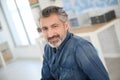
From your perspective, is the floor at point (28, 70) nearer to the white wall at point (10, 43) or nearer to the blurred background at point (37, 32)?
the blurred background at point (37, 32)

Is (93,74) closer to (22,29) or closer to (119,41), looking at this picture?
(119,41)

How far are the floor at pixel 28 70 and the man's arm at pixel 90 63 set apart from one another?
182 centimetres

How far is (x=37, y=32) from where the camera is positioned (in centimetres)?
524

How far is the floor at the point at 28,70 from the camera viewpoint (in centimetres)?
331

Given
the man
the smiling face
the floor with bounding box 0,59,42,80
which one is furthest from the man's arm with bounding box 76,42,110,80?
the floor with bounding box 0,59,42,80

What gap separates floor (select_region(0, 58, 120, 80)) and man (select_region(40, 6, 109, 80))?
1.81 m

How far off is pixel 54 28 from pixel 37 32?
3969 millimetres

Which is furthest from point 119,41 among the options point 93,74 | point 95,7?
point 93,74

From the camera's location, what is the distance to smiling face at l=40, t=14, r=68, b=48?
1.29 metres

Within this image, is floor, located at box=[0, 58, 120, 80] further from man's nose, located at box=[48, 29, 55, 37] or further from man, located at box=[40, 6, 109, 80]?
man's nose, located at box=[48, 29, 55, 37]

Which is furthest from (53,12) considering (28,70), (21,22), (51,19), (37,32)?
(21,22)

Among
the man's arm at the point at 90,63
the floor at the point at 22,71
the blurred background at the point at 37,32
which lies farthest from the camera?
the floor at the point at 22,71

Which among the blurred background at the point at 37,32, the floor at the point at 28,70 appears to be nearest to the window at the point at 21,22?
the blurred background at the point at 37,32

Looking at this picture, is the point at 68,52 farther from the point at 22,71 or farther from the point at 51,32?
the point at 22,71
